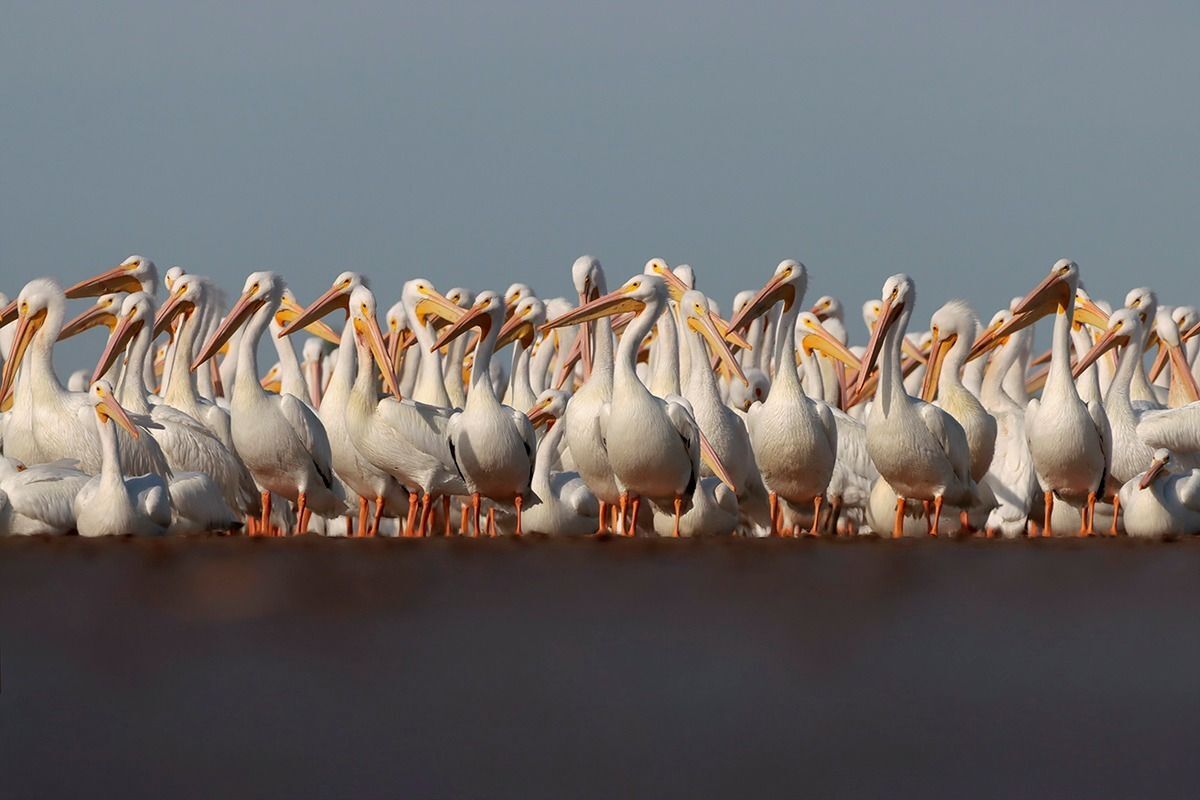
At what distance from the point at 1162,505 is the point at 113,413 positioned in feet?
19.5

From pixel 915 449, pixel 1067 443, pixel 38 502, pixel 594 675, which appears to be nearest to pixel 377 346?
pixel 38 502

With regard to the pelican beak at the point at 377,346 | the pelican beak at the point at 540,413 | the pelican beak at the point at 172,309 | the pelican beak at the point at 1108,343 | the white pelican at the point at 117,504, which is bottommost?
the white pelican at the point at 117,504

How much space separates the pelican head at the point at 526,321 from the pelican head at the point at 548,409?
2.94 feet

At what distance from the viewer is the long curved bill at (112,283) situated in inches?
678

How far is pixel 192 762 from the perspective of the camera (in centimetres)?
611

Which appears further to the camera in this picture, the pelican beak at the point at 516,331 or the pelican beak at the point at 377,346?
the pelican beak at the point at 516,331

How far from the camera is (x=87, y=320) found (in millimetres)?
16906

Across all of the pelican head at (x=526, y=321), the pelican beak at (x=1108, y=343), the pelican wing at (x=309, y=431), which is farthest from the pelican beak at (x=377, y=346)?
the pelican beak at (x=1108, y=343)

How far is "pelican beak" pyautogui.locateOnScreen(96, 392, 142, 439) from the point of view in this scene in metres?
11.8

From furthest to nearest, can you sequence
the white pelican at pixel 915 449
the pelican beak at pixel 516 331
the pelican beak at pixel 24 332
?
1. the pelican beak at pixel 516 331
2. the pelican beak at pixel 24 332
3. the white pelican at pixel 915 449

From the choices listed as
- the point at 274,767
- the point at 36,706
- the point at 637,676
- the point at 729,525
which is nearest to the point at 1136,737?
the point at 637,676

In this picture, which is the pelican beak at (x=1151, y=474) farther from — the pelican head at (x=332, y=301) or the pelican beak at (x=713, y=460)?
the pelican head at (x=332, y=301)

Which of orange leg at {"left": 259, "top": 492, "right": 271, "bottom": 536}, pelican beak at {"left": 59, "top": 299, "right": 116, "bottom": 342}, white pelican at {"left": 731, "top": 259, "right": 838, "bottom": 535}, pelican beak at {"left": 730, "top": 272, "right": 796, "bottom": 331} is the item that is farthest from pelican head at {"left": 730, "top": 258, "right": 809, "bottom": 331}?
pelican beak at {"left": 59, "top": 299, "right": 116, "bottom": 342}

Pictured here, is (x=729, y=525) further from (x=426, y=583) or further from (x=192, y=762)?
(x=192, y=762)
